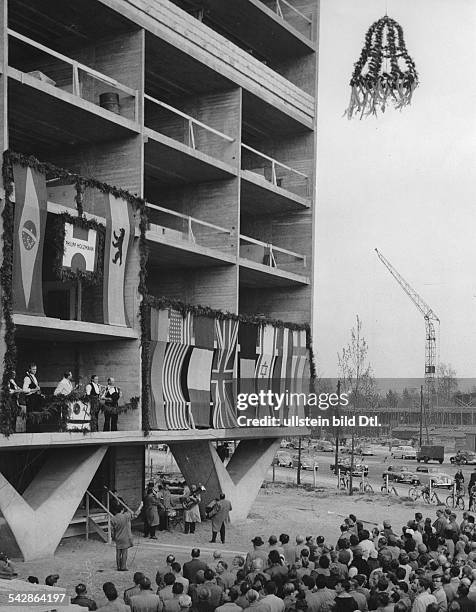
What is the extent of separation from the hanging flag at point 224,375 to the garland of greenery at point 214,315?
0.28 m

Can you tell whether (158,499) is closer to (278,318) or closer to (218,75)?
(278,318)

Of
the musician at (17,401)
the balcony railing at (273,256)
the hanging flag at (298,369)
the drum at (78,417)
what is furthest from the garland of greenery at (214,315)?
the musician at (17,401)

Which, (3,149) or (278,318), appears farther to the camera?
(278,318)

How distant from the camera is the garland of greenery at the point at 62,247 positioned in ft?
70.5

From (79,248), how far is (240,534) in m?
11.6

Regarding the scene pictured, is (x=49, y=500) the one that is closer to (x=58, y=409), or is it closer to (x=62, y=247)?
(x=58, y=409)

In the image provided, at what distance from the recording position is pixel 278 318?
34688 mm

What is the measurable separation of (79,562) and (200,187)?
14.2m

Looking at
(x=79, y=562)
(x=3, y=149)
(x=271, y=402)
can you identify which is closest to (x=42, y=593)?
(x=79, y=562)

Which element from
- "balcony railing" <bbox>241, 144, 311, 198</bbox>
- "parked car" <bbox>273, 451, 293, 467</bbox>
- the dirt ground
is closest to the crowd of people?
the dirt ground

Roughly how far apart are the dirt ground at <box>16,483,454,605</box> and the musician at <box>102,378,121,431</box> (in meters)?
3.52

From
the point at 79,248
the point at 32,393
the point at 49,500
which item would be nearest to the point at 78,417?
the point at 32,393

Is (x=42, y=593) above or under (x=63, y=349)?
under

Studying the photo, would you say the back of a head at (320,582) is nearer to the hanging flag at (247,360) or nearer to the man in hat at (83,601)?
the man in hat at (83,601)
